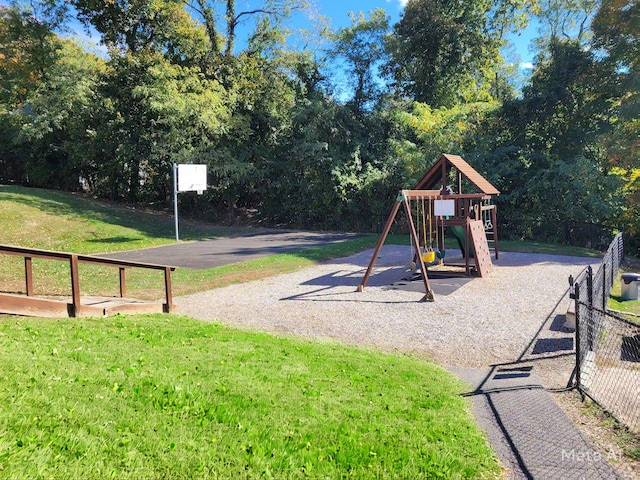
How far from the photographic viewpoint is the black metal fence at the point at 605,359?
442 centimetres

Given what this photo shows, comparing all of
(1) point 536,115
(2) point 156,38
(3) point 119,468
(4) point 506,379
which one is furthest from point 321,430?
(2) point 156,38

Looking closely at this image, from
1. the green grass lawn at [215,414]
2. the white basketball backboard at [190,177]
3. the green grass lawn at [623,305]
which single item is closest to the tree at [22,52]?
the white basketball backboard at [190,177]

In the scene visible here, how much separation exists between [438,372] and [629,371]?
2478mm

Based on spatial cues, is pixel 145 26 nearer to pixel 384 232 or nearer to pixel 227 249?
pixel 227 249

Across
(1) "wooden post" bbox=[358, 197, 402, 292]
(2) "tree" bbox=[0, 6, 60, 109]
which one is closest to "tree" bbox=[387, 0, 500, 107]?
(1) "wooden post" bbox=[358, 197, 402, 292]

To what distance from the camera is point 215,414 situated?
11.4 feet

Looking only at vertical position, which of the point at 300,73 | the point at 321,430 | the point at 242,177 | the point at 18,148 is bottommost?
the point at 321,430

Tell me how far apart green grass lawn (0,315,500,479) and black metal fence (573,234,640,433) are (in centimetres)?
140

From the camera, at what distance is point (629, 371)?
5.64m

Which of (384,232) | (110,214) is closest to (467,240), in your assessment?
(384,232)

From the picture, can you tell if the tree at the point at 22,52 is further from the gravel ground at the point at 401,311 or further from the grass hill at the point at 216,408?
the grass hill at the point at 216,408

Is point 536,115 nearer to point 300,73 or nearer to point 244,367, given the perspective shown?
point 300,73

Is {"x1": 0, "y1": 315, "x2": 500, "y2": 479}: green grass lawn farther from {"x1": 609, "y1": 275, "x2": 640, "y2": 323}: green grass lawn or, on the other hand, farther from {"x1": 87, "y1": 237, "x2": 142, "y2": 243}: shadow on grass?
{"x1": 87, "y1": 237, "x2": 142, "y2": 243}: shadow on grass

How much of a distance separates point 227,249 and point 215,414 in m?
14.4
